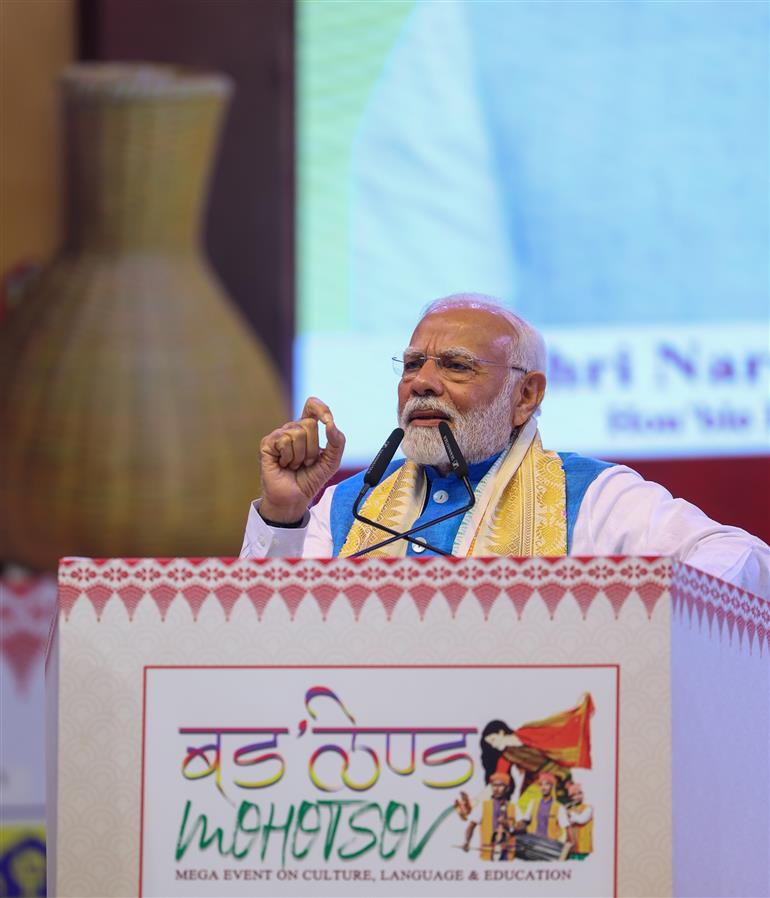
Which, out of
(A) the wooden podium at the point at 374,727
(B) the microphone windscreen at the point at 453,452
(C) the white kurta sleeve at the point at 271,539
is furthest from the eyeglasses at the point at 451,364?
(A) the wooden podium at the point at 374,727

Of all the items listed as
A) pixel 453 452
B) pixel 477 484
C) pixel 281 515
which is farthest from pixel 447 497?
pixel 281 515

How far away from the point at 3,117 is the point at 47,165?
0.20m

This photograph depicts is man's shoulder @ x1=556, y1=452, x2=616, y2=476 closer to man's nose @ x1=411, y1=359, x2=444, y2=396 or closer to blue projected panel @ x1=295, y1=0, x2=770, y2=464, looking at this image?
man's nose @ x1=411, y1=359, x2=444, y2=396

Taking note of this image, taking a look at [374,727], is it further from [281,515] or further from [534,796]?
[281,515]

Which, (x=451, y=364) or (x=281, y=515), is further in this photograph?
(x=451, y=364)

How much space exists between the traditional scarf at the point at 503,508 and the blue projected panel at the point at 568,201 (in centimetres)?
128

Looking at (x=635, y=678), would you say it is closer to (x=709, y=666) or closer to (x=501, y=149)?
(x=709, y=666)

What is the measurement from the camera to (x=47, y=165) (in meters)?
5.14

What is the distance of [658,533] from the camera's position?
300 centimetres

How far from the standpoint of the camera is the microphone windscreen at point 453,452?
2949 millimetres

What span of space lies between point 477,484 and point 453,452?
363 mm

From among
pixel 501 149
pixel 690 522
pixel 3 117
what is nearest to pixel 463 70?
pixel 501 149

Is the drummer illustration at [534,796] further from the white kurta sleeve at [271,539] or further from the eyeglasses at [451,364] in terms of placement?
the eyeglasses at [451,364]

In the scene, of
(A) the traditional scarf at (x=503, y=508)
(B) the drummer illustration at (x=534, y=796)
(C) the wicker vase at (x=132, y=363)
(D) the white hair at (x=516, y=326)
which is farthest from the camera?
(C) the wicker vase at (x=132, y=363)
